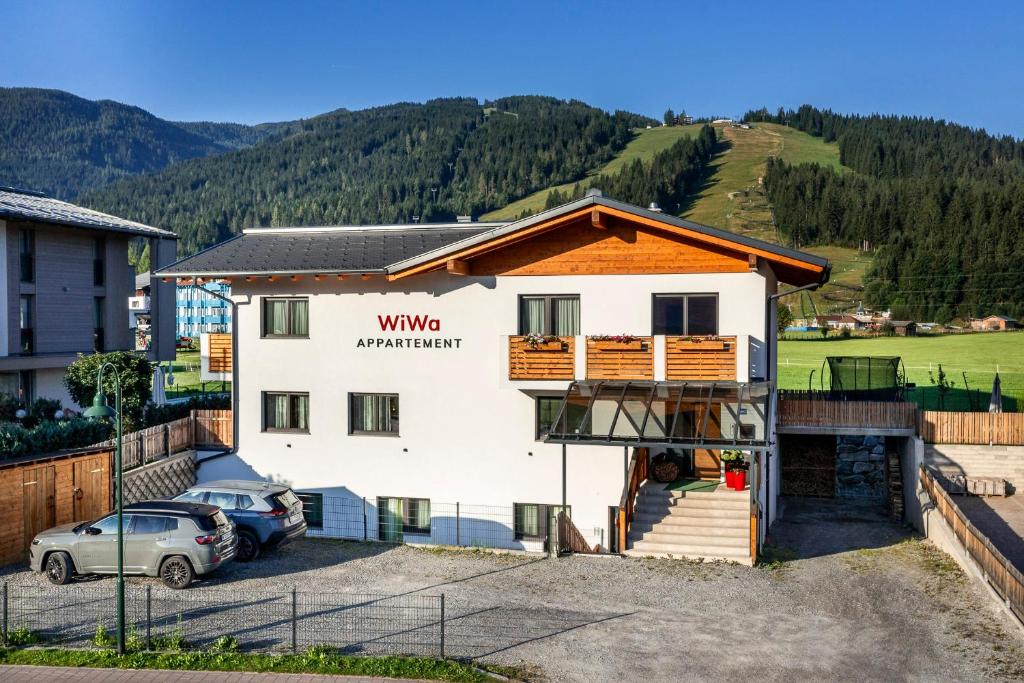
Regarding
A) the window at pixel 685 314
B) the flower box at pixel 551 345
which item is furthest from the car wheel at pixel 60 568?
the window at pixel 685 314

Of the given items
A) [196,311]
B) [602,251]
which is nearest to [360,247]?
[602,251]

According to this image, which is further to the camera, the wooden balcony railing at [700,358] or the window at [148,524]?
the wooden balcony railing at [700,358]

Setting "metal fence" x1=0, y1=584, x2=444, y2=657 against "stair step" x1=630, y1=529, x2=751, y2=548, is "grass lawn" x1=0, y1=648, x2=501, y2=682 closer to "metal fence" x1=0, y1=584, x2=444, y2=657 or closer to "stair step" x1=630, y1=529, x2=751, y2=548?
"metal fence" x1=0, y1=584, x2=444, y2=657

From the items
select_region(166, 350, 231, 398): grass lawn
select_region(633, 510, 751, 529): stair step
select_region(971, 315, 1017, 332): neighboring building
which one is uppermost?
select_region(971, 315, 1017, 332): neighboring building

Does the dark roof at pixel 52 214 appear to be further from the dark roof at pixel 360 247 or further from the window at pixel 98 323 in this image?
the dark roof at pixel 360 247

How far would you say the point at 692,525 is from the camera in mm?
22578

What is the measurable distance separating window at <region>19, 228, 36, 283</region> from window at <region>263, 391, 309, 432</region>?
18.9 m

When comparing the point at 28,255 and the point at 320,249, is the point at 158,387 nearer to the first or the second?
the point at 320,249

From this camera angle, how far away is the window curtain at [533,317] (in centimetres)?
2427

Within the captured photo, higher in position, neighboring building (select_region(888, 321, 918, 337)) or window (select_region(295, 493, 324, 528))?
neighboring building (select_region(888, 321, 918, 337))

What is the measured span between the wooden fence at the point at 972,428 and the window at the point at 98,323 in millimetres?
34701

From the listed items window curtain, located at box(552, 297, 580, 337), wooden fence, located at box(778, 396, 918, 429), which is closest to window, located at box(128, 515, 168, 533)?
window curtain, located at box(552, 297, 580, 337)

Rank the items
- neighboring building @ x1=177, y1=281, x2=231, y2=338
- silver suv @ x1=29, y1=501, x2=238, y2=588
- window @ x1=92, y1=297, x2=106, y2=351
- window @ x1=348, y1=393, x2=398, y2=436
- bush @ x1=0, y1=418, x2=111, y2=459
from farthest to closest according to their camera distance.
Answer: neighboring building @ x1=177, y1=281, x2=231, y2=338 < window @ x1=92, y1=297, x2=106, y2=351 < window @ x1=348, y1=393, x2=398, y2=436 < bush @ x1=0, y1=418, x2=111, y2=459 < silver suv @ x1=29, y1=501, x2=238, y2=588

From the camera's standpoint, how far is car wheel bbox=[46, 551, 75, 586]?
19.0 meters
